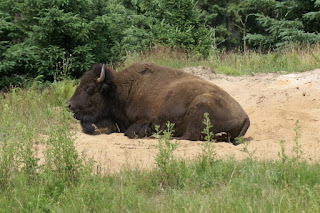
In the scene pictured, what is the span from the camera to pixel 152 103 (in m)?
7.83

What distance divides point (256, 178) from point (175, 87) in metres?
Answer: 3.45

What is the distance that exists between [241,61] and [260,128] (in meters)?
7.71

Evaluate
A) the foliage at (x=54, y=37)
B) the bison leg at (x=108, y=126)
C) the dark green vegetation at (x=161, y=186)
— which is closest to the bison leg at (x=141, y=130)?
the bison leg at (x=108, y=126)

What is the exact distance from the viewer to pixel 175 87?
7734 mm

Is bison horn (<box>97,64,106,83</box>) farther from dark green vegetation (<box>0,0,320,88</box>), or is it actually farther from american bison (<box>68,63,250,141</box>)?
dark green vegetation (<box>0,0,320,88</box>)

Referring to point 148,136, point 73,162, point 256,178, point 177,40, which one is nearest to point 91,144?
point 148,136

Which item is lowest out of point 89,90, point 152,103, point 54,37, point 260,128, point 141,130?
point 260,128

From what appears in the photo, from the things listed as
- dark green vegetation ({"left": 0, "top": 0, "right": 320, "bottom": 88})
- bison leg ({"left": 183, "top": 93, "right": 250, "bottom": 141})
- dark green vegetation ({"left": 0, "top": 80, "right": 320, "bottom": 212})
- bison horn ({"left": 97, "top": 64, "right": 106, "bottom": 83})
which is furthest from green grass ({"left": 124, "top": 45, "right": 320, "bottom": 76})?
dark green vegetation ({"left": 0, "top": 80, "right": 320, "bottom": 212})

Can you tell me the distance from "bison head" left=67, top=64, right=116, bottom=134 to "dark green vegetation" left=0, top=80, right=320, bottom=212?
2996 millimetres

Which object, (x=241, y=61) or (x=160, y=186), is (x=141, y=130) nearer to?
(x=160, y=186)

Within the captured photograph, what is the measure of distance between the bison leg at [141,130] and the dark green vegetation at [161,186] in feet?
7.67

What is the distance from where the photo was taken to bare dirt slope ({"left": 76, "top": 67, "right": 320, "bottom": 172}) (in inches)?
233

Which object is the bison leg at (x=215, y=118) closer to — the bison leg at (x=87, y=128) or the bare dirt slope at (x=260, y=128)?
the bare dirt slope at (x=260, y=128)

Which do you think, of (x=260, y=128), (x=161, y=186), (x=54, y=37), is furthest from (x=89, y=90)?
(x=54, y=37)
